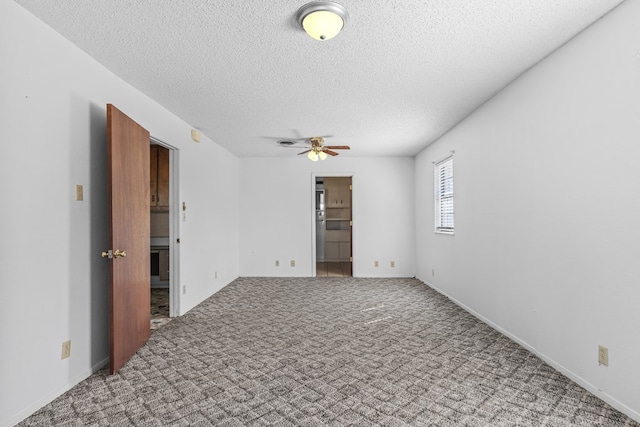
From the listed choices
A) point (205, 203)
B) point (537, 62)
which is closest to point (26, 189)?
point (205, 203)

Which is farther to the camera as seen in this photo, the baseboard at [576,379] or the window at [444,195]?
the window at [444,195]

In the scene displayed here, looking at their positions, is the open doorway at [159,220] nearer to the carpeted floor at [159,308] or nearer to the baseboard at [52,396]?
the carpeted floor at [159,308]

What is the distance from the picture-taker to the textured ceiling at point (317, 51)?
1.90 metres

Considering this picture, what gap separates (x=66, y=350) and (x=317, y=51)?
277 centimetres

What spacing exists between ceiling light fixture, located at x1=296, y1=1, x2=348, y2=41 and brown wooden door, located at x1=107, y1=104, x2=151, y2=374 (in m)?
1.61

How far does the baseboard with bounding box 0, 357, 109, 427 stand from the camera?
179 centimetres

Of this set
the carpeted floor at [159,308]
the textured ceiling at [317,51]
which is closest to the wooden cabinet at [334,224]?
the carpeted floor at [159,308]

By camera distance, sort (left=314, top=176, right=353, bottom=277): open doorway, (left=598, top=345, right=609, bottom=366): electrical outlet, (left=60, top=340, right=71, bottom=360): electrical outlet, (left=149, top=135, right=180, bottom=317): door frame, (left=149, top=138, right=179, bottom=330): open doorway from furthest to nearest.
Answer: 1. (left=314, top=176, right=353, bottom=277): open doorway
2. (left=149, top=138, right=179, bottom=330): open doorway
3. (left=149, top=135, right=180, bottom=317): door frame
4. (left=60, top=340, right=71, bottom=360): electrical outlet
5. (left=598, top=345, right=609, bottom=366): electrical outlet

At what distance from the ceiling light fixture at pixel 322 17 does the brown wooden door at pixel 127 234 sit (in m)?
1.61

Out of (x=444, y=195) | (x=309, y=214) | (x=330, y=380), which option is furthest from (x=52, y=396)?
(x=444, y=195)

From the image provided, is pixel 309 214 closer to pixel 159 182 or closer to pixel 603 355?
pixel 159 182

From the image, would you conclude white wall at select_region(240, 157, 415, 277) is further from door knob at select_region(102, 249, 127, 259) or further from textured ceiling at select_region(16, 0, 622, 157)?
door knob at select_region(102, 249, 127, 259)

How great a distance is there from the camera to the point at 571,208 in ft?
7.50

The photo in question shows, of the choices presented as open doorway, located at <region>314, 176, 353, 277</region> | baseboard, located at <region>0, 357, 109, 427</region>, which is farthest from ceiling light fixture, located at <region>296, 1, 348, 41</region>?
open doorway, located at <region>314, 176, 353, 277</region>
